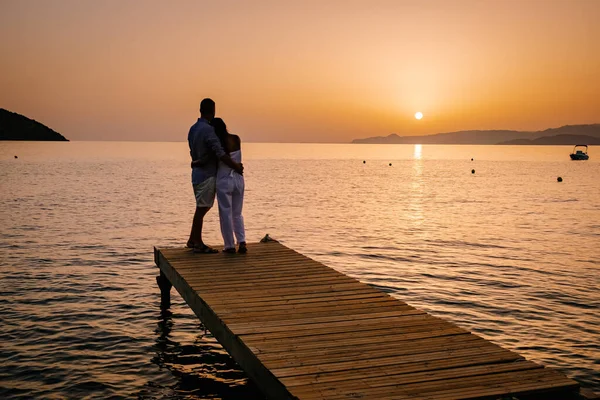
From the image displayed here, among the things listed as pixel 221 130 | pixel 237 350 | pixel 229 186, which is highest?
pixel 221 130

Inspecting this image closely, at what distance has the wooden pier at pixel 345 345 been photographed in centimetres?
525

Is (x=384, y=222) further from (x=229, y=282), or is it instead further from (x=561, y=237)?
(x=229, y=282)

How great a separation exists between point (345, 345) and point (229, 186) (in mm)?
5125

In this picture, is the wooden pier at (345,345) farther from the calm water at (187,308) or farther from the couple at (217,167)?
the calm water at (187,308)

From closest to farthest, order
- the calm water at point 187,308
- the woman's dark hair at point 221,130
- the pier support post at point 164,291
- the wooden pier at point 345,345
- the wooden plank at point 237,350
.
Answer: the wooden pier at point 345,345 < the wooden plank at point 237,350 < the calm water at point 187,308 < the woman's dark hair at point 221,130 < the pier support post at point 164,291

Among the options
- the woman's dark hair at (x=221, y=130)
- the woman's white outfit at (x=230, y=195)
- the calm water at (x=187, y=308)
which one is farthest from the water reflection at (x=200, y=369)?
the woman's dark hair at (x=221, y=130)

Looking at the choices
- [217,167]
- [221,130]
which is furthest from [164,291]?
[221,130]

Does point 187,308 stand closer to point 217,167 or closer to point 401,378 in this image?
point 217,167

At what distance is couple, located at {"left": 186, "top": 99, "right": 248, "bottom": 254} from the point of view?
1041 cm

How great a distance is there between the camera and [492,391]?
5152 millimetres

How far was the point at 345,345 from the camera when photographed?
6.39m

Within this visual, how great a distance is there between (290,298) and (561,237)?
21591mm

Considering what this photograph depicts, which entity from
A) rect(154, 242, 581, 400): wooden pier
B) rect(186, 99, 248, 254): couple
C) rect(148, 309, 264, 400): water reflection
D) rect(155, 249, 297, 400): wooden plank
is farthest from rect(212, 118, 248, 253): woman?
rect(148, 309, 264, 400): water reflection

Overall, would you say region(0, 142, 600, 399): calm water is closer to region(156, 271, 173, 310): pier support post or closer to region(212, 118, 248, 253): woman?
region(156, 271, 173, 310): pier support post
